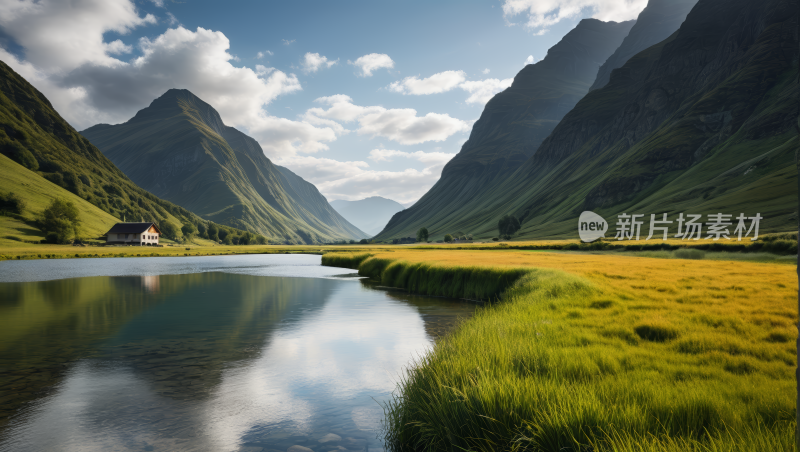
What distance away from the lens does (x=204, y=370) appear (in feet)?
59.1

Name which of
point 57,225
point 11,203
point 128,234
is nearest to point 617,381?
point 57,225

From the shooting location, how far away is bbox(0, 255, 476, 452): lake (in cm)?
1198

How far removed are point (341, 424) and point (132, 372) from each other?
1114 centimetres

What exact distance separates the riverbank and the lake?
3414 mm

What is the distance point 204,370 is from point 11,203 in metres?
205

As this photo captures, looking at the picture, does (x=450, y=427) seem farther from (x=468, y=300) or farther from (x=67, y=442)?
(x=468, y=300)

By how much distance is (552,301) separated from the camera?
2200 centimetres

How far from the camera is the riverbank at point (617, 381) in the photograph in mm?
6906

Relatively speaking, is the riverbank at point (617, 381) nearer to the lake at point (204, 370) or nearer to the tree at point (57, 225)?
the lake at point (204, 370)

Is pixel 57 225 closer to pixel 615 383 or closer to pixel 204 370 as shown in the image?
pixel 204 370

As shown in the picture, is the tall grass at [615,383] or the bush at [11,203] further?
the bush at [11,203]

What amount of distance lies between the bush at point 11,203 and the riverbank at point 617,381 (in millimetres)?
210562

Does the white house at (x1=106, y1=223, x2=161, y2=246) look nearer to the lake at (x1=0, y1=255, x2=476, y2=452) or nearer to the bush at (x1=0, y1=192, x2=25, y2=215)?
the bush at (x1=0, y1=192, x2=25, y2=215)

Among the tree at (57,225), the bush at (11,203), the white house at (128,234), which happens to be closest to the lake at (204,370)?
the tree at (57,225)
